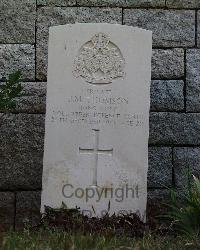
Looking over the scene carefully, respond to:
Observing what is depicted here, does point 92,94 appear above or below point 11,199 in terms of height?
above

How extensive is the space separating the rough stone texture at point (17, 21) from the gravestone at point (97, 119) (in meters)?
0.70

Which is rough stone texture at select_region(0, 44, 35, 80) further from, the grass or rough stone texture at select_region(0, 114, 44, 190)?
the grass

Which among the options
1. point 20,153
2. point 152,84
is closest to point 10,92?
point 20,153

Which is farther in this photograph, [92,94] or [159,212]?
[159,212]

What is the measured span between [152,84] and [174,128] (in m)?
0.42

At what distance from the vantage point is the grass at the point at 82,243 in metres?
3.35

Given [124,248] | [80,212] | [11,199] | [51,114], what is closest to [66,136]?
[51,114]

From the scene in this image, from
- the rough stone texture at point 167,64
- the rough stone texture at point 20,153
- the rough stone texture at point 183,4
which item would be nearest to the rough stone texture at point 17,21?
the rough stone texture at point 20,153

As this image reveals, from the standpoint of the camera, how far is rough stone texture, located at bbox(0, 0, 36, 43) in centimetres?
562

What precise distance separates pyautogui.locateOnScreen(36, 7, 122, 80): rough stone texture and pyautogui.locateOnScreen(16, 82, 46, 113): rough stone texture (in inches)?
4.3

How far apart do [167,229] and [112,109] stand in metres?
0.98

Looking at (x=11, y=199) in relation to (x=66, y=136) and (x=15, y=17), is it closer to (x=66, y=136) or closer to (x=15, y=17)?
(x=66, y=136)

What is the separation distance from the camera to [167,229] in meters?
4.71

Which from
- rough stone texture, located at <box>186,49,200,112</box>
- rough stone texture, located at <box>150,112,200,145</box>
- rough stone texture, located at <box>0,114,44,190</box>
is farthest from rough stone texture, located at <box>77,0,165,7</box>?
rough stone texture, located at <box>0,114,44,190</box>
